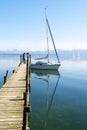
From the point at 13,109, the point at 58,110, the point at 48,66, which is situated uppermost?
the point at 13,109

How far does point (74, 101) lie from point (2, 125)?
1313cm

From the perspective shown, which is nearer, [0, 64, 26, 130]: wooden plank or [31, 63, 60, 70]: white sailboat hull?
[0, 64, 26, 130]: wooden plank

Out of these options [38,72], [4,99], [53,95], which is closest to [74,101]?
[53,95]

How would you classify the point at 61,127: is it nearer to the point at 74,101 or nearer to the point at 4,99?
the point at 4,99

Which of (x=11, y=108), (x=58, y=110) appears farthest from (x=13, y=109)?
(x=58, y=110)

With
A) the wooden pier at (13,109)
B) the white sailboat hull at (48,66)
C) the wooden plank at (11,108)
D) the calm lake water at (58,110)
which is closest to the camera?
the wooden pier at (13,109)

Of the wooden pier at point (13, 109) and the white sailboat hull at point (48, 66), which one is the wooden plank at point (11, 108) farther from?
the white sailboat hull at point (48, 66)

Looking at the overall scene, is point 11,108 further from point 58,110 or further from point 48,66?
point 48,66

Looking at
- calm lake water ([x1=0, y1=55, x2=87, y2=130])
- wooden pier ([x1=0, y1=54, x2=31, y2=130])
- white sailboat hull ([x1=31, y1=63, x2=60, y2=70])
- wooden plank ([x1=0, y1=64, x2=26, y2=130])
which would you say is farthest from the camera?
white sailboat hull ([x1=31, y1=63, x2=60, y2=70])

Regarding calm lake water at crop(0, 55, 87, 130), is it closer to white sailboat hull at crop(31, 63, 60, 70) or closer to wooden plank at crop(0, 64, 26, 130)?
wooden plank at crop(0, 64, 26, 130)

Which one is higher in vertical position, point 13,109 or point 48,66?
point 13,109

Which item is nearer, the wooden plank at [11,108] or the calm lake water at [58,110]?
the wooden plank at [11,108]

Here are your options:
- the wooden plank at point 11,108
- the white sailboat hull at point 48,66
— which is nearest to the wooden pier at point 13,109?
the wooden plank at point 11,108

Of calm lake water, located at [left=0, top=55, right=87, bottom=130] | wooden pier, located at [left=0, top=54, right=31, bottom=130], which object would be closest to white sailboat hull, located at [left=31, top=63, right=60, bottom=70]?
calm lake water, located at [left=0, top=55, right=87, bottom=130]
